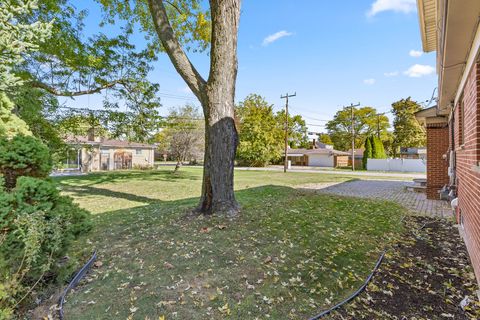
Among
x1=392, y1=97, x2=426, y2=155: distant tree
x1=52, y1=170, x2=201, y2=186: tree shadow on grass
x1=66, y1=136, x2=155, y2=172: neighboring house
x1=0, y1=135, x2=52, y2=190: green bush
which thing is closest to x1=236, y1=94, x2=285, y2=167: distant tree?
x1=66, y1=136, x2=155, y2=172: neighboring house

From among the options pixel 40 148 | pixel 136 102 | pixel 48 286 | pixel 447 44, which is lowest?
pixel 48 286

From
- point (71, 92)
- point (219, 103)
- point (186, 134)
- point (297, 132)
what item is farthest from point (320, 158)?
point (219, 103)

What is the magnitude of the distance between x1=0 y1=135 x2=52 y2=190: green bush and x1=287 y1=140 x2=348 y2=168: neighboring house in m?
38.4

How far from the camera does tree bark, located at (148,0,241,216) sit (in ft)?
16.1

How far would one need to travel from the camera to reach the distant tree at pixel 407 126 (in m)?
32.2

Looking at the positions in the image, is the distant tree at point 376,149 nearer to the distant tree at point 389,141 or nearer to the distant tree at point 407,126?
the distant tree at point 407,126

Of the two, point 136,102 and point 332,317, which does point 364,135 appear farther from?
point 332,317

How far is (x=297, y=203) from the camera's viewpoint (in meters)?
6.86

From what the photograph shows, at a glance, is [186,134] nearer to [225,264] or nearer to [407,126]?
[225,264]

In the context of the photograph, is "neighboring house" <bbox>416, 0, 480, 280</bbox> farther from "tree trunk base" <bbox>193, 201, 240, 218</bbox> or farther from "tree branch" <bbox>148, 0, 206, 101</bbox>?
"tree branch" <bbox>148, 0, 206, 101</bbox>

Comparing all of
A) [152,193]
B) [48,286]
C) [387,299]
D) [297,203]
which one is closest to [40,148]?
[48,286]

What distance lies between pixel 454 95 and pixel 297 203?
4.54 metres

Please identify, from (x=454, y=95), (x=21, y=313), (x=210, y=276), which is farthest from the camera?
(x=454, y=95)

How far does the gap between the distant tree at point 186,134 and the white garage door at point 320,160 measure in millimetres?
25190
